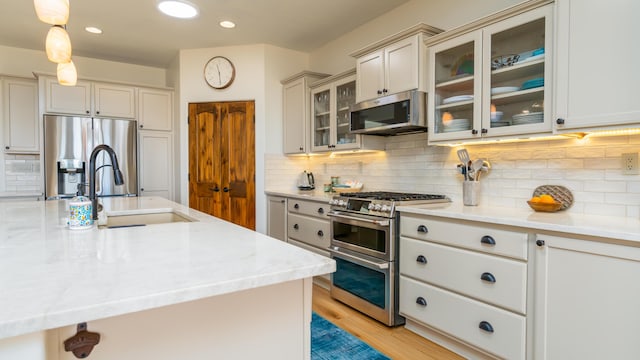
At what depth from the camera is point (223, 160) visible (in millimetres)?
4477

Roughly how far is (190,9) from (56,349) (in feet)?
7.52

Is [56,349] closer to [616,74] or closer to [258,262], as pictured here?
[258,262]

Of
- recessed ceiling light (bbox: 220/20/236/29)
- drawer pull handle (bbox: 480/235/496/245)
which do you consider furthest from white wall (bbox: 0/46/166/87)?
drawer pull handle (bbox: 480/235/496/245)

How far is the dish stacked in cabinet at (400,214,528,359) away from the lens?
186cm

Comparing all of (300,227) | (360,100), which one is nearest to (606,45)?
(360,100)

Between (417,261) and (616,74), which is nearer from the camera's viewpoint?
(616,74)

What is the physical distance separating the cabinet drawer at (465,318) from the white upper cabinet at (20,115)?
4.65m

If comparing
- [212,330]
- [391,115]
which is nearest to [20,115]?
[391,115]

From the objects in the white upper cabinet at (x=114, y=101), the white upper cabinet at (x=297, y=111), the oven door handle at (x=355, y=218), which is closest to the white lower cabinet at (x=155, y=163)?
the white upper cabinet at (x=114, y=101)

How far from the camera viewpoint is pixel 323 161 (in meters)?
4.39

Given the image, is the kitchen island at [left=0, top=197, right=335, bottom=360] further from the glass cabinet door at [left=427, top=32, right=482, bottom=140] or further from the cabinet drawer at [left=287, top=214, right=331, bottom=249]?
the cabinet drawer at [left=287, top=214, right=331, bottom=249]

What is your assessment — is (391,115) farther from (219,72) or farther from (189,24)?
(219,72)

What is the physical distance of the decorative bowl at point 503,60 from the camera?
222 centimetres

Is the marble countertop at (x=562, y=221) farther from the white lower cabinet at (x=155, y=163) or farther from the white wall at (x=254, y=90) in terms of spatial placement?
the white lower cabinet at (x=155, y=163)
